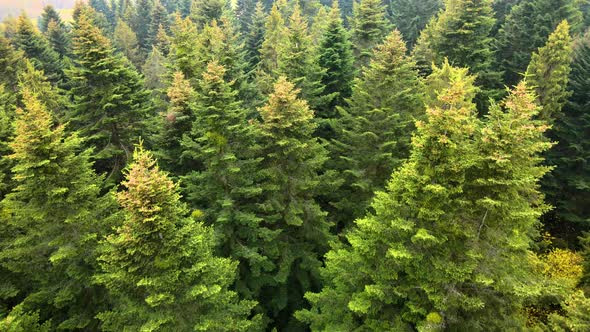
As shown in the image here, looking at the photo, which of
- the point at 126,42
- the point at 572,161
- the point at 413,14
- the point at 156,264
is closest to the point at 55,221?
the point at 156,264

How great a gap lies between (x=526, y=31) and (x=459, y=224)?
104 feet

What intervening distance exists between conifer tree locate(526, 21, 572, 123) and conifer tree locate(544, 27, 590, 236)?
3.89 feet

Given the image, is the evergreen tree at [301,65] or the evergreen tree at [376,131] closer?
the evergreen tree at [376,131]

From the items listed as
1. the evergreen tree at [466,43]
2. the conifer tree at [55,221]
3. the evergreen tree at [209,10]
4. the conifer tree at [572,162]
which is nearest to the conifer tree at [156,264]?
the conifer tree at [55,221]

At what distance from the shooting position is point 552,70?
27578 millimetres

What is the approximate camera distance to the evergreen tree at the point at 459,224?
37.0ft

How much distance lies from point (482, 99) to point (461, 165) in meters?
21.1

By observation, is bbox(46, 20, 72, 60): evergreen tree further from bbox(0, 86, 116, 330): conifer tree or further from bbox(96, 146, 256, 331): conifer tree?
bbox(96, 146, 256, 331): conifer tree

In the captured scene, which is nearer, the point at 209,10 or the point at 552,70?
the point at 552,70

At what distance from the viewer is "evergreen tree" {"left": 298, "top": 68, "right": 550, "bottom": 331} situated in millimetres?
11266

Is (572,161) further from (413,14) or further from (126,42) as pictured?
(126,42)

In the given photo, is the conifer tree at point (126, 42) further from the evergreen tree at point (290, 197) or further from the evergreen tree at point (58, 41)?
the evergreen tree at point (290, 197)

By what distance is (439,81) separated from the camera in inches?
891

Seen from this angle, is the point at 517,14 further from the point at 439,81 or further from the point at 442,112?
the point at 442,112
